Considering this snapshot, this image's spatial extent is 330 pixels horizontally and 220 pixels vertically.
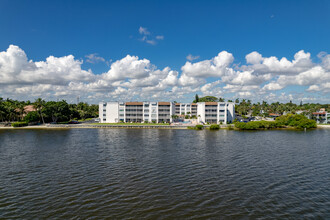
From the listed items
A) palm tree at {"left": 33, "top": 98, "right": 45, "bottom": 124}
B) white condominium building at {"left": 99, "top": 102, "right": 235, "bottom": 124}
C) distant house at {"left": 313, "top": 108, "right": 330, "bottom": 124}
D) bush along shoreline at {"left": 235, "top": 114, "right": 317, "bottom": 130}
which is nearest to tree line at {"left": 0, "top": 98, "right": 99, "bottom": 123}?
palm tree at {"left": 33, "top": 98, "right": 45, "bottom": 124}

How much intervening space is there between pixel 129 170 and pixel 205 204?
1487 centimetres

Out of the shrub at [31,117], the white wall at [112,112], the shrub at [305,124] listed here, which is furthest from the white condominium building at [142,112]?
the shrub at [305,124]

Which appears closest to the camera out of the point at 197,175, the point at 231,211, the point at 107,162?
the point at 231,211

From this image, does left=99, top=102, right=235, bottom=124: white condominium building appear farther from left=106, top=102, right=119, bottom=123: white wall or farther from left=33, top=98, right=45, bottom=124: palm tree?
left=33, top=98, right=45, bottom=124: palm tree

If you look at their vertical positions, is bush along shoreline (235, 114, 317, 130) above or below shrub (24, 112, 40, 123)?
below

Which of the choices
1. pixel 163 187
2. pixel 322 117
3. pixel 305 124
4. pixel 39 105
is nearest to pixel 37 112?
pixel 39 105

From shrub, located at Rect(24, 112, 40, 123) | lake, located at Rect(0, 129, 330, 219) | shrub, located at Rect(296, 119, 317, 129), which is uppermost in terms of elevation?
shrub, located at Rect(24, 112, 40, 123)

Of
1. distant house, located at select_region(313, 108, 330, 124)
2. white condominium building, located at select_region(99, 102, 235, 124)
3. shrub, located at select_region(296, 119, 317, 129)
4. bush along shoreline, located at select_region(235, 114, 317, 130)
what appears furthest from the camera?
distant house, located at select_region(313, 108, 330, 124)

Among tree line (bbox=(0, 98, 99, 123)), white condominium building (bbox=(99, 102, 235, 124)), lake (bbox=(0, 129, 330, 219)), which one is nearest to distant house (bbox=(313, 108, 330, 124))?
white condominium building (bbox=(99, 102, 235, 124))

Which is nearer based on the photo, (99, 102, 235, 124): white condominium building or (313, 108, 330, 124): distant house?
(99, 102, 235, 124): white condominium building

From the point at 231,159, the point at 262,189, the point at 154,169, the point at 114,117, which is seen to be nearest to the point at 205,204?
the point at 262,189

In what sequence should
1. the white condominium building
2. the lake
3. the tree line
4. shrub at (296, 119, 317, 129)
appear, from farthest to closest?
1. the white condominium building
2. the tree line
3. shrub at (296, 119, 317, 129)
4. the lake

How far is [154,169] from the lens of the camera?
3284 cm

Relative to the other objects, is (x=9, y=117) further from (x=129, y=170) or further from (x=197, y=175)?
(x=197, y=175)
